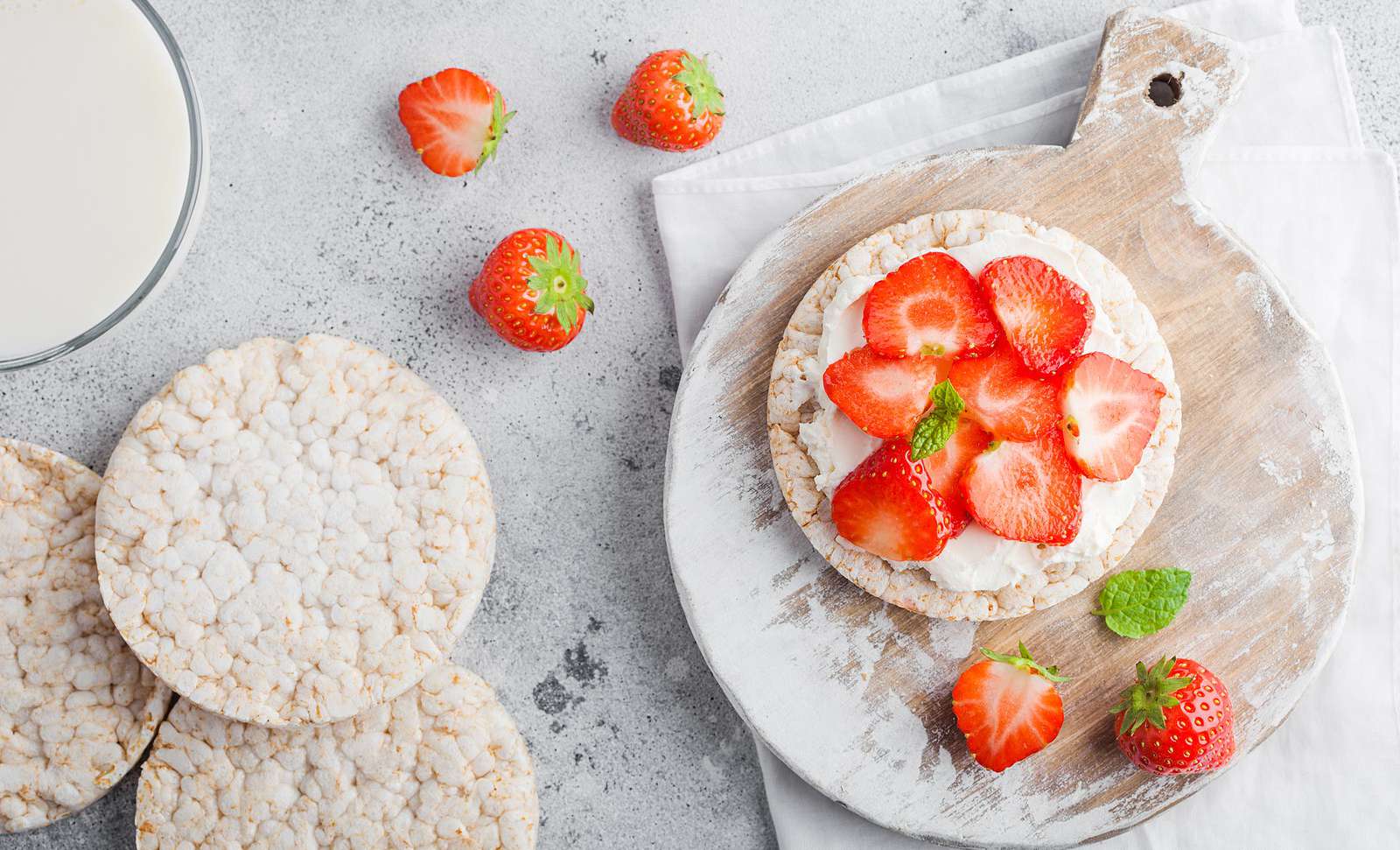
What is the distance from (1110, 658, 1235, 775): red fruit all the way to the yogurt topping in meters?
0.30

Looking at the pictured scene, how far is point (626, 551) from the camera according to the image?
2.43 metres

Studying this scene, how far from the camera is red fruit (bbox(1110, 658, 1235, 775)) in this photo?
6.81 feet

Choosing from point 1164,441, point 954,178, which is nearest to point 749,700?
point 1164,441

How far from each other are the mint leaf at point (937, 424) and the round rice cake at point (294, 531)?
0.94 m

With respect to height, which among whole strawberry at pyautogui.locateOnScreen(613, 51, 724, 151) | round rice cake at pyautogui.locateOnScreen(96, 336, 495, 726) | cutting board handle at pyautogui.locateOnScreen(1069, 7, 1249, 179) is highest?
cutting board handle at pyautogui.locateOnScreen(1069, 7, 1249, 179)

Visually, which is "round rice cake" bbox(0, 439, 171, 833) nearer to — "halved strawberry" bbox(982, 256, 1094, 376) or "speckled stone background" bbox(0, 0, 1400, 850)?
"speckled stone background" bbox(0, 0, 1400, 850)

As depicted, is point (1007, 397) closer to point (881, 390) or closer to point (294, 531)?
point (881, 390)

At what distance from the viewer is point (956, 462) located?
2064 millimetres

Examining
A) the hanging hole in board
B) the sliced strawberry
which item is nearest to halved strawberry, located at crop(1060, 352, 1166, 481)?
the sliced strawberry

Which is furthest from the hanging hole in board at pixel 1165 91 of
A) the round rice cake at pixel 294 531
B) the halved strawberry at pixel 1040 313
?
the round rice cake at pixel 294 531

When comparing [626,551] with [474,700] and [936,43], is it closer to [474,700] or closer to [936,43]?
[474,700]

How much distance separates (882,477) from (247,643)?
4.43 feet

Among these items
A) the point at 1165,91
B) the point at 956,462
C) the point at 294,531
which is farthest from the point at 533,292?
the point at 1165,91

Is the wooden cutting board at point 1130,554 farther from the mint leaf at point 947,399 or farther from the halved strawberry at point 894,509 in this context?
the mint leaf at point 947,399
